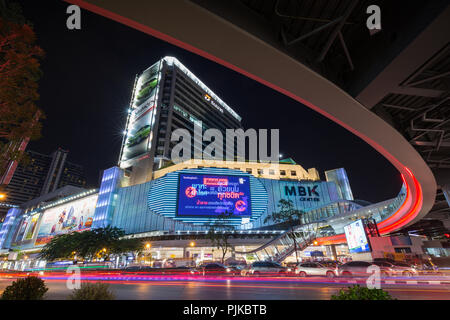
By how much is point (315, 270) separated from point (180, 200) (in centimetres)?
4882

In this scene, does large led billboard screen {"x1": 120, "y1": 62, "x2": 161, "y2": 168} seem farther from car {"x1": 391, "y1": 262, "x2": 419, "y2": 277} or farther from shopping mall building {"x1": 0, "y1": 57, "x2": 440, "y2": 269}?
car {"x1": 391, "y1": 262, "x2": 419, "y2": 277}

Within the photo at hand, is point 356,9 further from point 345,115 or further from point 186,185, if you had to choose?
point 186,185

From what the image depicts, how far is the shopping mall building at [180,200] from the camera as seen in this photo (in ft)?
187

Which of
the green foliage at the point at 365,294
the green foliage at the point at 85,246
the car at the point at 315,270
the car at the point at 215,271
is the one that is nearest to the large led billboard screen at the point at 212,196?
the green foliage at the point at 85,246

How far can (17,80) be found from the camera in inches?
328

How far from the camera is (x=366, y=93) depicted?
6973 mm

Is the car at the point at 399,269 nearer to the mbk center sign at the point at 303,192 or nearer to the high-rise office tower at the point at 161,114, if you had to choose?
the mbk center sign at the point at 303,192

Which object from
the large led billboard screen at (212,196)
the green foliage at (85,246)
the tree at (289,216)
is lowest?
the green foliage at (85,246)

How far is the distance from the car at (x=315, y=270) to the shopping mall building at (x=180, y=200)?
2026 centimetres

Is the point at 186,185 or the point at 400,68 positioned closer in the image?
the point at 400,68
